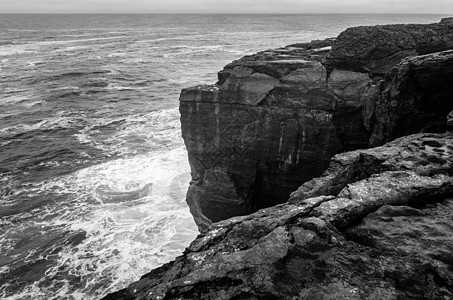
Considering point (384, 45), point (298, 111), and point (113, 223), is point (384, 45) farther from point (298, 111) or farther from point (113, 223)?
point (113, 223)

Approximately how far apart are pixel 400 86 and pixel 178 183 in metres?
20.1

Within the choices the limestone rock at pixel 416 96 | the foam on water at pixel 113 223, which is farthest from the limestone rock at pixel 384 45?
the foam on water at pixel 113 223

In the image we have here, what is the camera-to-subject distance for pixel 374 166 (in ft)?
38.1

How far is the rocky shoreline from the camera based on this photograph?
25.6 feet

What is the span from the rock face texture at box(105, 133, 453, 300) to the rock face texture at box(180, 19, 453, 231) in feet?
16.6

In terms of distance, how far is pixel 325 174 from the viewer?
12.8 m

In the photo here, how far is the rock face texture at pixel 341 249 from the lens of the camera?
24.4ft

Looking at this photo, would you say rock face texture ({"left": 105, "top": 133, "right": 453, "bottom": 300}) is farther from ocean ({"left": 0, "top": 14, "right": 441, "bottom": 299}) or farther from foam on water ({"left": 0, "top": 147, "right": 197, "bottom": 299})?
ocean ({"left": 0, "top": 14, "right": 441, "bottom": 299})

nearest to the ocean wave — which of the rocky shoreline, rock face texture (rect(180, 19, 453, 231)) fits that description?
the rocky shoreline

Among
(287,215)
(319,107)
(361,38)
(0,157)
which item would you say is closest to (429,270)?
(287,215)

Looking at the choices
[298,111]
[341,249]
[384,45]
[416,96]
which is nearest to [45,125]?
[298,111]

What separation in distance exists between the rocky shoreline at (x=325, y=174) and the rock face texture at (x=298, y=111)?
6 cm

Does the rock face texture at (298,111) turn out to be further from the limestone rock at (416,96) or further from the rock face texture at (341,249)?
the rock face texture at (341,249)

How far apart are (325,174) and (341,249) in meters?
4.79
